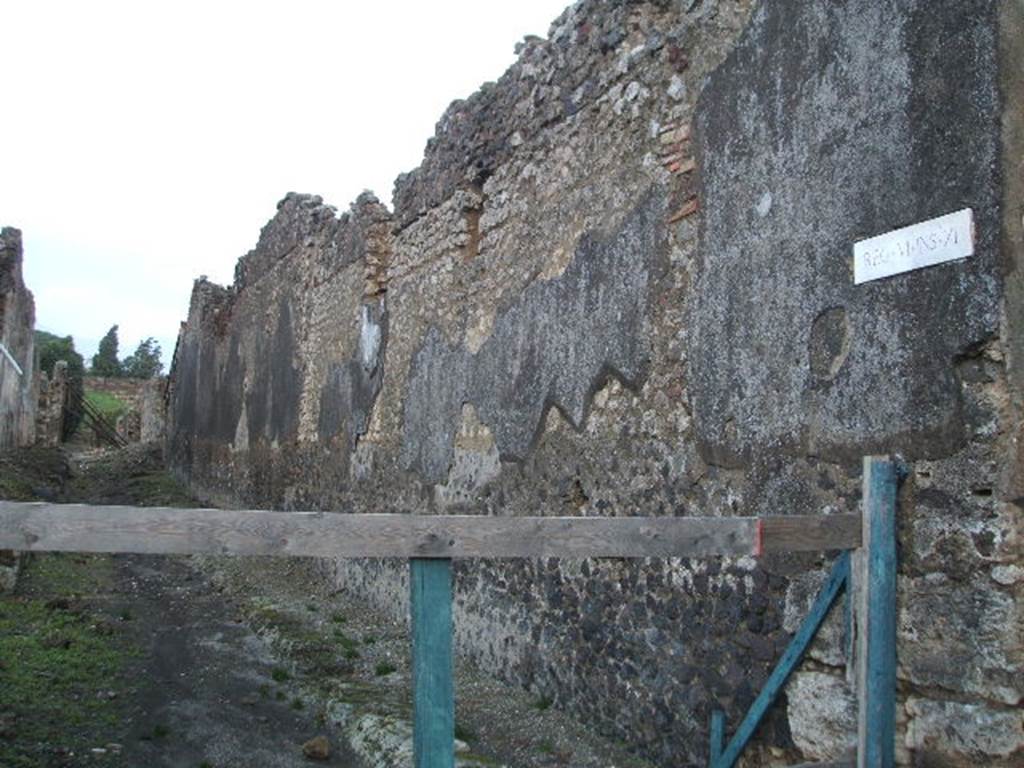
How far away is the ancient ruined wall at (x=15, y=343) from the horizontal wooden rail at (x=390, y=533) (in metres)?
12.3

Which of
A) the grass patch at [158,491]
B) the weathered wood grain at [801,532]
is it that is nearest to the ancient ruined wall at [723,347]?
the weathered wood grain at [801,532]

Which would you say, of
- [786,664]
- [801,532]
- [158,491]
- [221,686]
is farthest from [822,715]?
[158,491]

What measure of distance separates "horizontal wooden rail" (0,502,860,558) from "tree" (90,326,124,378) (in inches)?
1740

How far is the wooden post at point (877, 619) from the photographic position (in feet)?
9.29

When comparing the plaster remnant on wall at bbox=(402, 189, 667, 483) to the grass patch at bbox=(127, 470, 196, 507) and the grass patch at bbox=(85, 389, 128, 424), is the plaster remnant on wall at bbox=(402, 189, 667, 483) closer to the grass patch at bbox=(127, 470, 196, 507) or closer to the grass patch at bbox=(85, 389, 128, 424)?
the grass patch at bbox=(127, 470, 196, 507)

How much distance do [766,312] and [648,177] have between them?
1.06 m

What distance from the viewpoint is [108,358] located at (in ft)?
150

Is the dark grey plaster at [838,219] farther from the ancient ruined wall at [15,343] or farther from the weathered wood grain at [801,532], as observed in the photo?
the ancient ruined wall at [15,343]

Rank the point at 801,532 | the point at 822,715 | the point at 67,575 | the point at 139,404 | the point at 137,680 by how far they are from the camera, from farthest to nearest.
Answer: the point at 139,404 → the point at 67,575 → the point at 137,680 → the point at 822,715 → the point at 801,532

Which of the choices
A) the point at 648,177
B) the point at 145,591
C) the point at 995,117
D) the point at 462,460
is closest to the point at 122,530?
the point at 995,117

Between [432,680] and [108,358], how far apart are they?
4689cm

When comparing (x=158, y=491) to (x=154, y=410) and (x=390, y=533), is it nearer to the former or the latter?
(x=154, y=410)

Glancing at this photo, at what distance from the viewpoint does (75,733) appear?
4051mm

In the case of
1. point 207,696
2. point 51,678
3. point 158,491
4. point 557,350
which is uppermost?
point 557,350
